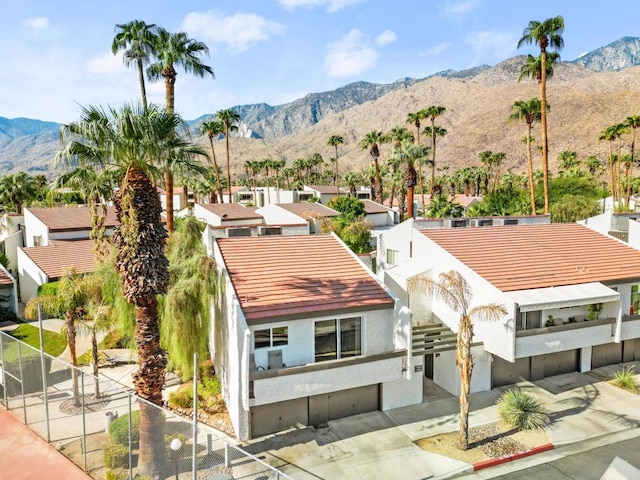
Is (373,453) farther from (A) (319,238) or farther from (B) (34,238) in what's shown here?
(B) (34,238)

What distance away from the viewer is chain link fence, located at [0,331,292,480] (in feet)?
40.3

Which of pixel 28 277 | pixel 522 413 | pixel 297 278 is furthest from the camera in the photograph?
pixel 28 277

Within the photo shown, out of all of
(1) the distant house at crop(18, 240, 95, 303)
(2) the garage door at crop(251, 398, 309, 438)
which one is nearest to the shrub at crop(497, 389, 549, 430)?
(2) the garage door at crop(251, 398, 309, 438)

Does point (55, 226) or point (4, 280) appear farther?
point (55, 226)

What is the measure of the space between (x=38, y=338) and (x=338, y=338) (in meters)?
19.9

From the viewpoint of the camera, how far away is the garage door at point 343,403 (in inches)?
671

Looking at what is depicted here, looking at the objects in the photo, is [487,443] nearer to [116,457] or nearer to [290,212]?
[116,457]

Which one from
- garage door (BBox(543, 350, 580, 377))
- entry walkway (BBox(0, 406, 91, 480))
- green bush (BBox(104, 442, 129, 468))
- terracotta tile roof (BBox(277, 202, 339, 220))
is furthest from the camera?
terracotta tile roof (BBox(277, 202, 339, 220))

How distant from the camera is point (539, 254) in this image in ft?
73.6

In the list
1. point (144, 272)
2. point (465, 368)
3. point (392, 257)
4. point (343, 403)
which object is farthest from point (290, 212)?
point (144, 272)

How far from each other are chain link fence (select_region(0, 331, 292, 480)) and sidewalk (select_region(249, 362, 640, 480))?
146 cm

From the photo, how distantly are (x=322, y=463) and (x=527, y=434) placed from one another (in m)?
7.81

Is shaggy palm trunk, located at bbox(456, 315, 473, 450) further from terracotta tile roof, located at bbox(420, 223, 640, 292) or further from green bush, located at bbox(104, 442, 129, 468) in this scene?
green bush, located at bbox(104, 442, 129, 468)

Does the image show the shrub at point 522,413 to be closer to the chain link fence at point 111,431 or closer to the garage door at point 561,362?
the garage door at point 561,362
